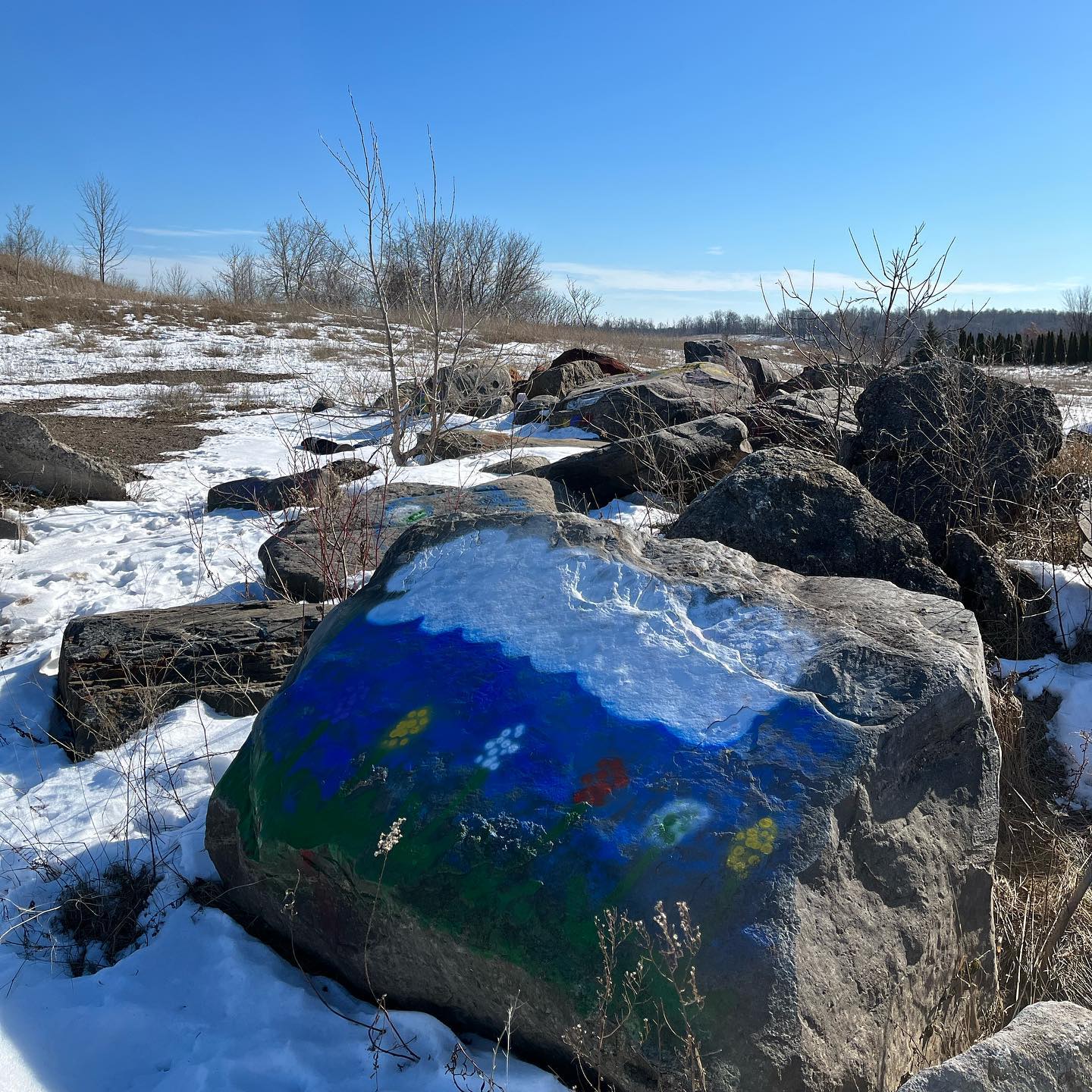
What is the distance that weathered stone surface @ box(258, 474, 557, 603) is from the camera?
14.8ft

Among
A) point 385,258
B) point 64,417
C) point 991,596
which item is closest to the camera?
point 991,596

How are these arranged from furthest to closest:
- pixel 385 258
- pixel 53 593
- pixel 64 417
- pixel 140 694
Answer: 1. pixel 64 417
2. pixel 385 258
3. pixel 53 593
4. pixel 140 694

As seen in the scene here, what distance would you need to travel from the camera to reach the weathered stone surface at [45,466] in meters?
7.04

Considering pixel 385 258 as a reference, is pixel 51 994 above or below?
below

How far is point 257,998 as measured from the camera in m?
2.07

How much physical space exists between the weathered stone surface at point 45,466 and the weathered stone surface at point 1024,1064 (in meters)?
7.44

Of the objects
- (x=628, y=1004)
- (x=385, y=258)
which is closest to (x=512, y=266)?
(x=385, y=258)

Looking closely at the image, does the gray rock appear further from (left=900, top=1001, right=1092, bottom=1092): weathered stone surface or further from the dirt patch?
(left=900, top=1001, right=1092, bottom=1092): weathered stone surface

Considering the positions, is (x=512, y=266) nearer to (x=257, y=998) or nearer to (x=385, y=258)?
(x=385, y=258)

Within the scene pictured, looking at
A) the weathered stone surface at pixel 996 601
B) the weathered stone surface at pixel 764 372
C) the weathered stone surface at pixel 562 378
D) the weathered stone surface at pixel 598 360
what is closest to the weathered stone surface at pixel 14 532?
the weathered stone surface at pixel 996 601

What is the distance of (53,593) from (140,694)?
6.40ft

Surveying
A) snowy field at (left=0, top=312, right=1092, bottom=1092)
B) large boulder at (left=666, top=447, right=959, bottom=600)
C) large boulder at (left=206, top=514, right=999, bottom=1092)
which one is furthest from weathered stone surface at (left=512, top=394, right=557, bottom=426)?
large boulder at (left=206, top=514, right=999, bottom=1092)

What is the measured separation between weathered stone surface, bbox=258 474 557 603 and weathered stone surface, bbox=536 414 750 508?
3.85 feet

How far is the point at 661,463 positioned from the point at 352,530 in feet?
8.84
